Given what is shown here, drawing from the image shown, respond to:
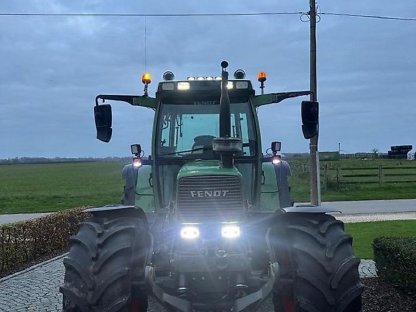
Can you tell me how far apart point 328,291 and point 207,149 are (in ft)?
7.94

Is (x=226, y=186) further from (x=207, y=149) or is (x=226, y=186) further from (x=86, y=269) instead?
(x=86, y=269)

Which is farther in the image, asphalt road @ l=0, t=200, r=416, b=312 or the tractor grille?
asphalt road @ l=0, t=200, r=416, b=312

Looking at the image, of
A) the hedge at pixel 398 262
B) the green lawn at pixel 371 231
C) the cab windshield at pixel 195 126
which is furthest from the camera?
the green lawn at pixel 371 231

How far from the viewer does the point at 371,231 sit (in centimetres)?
1505

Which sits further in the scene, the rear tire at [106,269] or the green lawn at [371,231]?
the green lawn at [371,231]

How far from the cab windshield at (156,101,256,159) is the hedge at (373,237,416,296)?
239 centimetres

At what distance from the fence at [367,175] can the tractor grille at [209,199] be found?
2622 cm

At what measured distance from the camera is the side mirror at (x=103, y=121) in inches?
260

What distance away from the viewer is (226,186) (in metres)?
5.64

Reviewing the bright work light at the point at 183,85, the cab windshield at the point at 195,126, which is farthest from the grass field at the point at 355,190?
the bright work light at the point at 183,85

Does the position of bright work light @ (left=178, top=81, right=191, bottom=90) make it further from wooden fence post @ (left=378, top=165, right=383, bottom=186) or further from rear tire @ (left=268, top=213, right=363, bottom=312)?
wooden fence post @ (left=378, top=165, right=383, bottom=186)

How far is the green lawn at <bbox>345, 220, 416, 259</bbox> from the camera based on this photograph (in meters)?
12.6

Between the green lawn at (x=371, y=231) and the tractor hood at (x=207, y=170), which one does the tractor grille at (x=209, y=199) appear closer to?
the tractor hood at (x=207, y=170)

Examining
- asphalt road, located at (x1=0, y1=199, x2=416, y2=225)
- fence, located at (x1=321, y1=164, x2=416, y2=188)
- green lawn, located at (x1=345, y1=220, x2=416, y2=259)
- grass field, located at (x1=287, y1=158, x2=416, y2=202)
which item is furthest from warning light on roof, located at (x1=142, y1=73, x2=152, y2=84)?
fence, located at (x1=321, y1=164, x2=416, y2=188)
